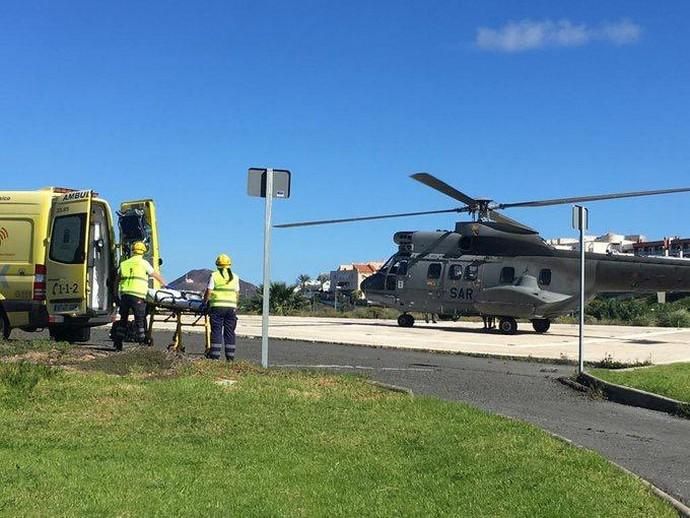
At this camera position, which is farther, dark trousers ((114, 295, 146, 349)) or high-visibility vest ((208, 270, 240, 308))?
dark trousers ((114, 295, 146, 349))

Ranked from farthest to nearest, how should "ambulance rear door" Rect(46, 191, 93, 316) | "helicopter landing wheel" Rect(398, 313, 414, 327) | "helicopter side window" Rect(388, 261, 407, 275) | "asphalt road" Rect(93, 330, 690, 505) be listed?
"helicopter landing wheel" Rect(398, 313, 414, 327) < "helicopter side window" Rect(388, 261, 407, 275) < "ambulance rear door" Rect(46, 191, 93, 316) < "asphalt road" Rect(93, 330, 690, 505)

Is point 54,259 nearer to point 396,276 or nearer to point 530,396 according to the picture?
point 530,396

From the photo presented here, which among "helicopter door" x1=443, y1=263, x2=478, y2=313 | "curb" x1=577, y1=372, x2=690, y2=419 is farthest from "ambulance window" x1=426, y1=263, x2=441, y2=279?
"curb" x1=577, y1=372, x2=690, y2=419

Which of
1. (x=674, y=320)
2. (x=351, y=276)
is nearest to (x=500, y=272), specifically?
(x=674, y=320)

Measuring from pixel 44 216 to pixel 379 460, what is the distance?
30.6 feet

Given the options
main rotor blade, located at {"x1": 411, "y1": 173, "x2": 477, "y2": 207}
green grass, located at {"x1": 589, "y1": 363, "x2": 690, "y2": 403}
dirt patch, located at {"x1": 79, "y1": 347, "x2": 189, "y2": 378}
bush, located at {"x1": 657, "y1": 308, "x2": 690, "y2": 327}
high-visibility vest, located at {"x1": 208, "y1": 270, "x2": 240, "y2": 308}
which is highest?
main rotor blade, located at {"x1": 411, "y1": 173, "x2": 477, "y2": 207}

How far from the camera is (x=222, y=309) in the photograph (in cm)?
1135

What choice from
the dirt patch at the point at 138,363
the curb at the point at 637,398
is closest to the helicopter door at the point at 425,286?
the curb at the point at 637,398

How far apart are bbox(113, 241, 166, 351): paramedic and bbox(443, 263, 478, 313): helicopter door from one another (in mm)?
15724

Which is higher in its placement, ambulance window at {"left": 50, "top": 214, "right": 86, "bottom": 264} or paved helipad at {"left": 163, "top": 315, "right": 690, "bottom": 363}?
ambulance window at {"left": 50, "top": 214, "right": 86, "bottom": 264}

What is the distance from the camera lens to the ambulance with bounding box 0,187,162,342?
12.8 meters

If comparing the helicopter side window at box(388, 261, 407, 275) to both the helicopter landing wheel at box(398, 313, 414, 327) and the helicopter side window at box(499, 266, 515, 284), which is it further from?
the helicopter side window at box(499, 266, 515, 284)

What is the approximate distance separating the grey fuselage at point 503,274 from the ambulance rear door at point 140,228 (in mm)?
14126

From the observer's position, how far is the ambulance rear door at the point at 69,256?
1270 centimetres
